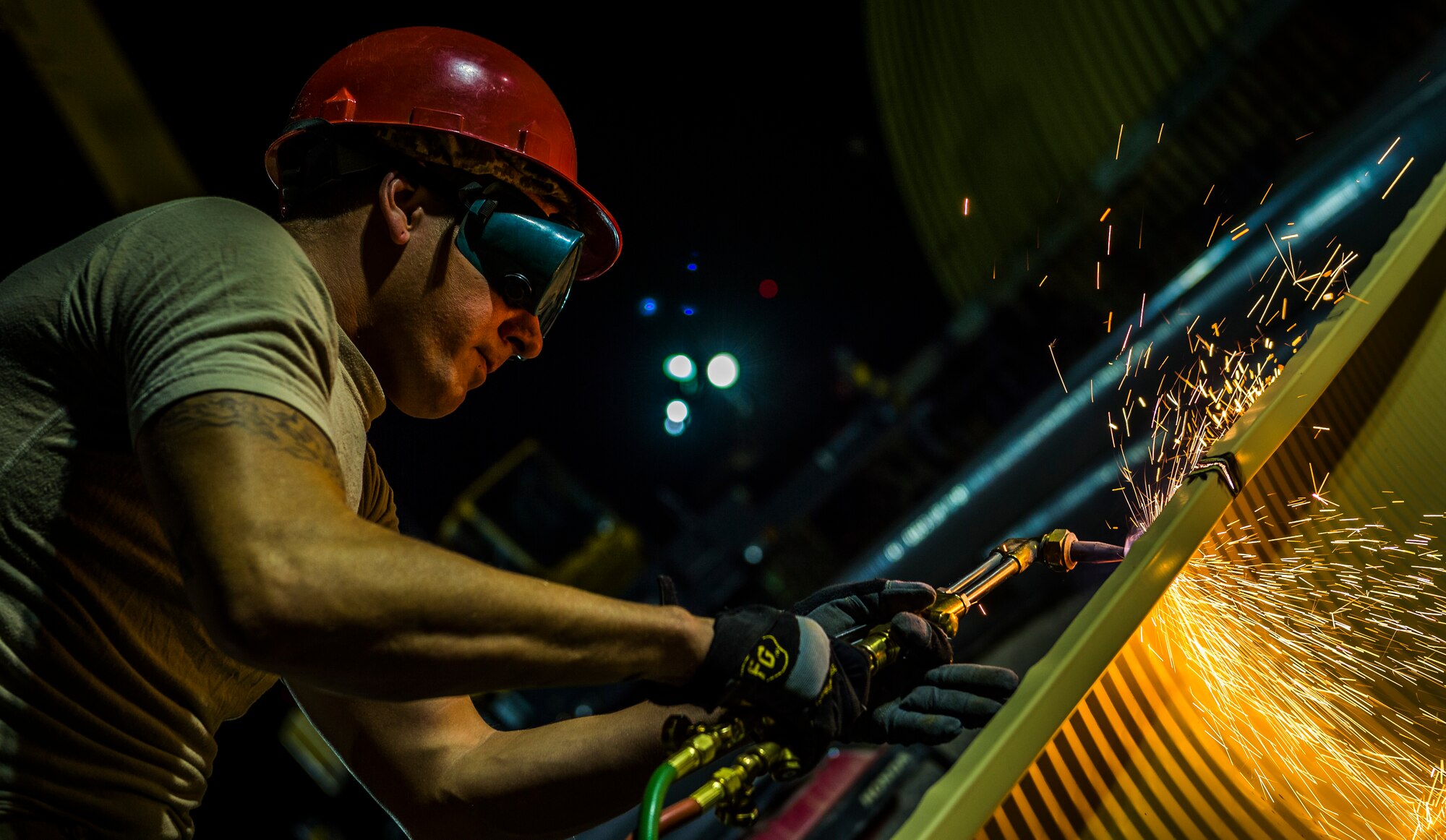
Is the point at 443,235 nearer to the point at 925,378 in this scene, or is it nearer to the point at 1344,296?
the point at 1344,296

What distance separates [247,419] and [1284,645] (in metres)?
1.61

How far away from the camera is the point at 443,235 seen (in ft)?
5.06


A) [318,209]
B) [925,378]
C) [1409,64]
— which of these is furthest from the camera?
[925,378]

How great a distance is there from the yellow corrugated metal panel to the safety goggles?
40.0 inches

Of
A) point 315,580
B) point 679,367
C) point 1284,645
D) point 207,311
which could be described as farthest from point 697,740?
point 679,367

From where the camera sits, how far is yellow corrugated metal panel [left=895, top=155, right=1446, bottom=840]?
1041 mm

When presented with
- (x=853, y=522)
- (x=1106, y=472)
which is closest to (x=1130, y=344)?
(x=1106, y=472)

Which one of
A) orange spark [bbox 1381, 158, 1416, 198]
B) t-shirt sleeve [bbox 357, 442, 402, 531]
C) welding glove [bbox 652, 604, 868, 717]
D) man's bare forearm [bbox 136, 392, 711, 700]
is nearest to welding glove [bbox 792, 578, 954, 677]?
welding glove [bbox 652, 604, 868, 717]

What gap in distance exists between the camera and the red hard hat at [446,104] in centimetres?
159

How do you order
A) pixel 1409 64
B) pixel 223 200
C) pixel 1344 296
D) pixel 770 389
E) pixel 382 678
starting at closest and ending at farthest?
pixel 382 678
pixel 223 200
pixel 1344 296
pixel 1409 64
pixel 770 389

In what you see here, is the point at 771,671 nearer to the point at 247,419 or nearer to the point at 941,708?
the point at 941,708

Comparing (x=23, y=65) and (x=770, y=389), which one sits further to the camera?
(x=770, y=389)

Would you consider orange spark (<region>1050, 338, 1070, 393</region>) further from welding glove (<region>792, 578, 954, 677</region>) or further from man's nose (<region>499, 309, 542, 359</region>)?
man's nose (<region>499, 309, 542, 359</region>)

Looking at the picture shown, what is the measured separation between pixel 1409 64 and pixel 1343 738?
7.59 feet
